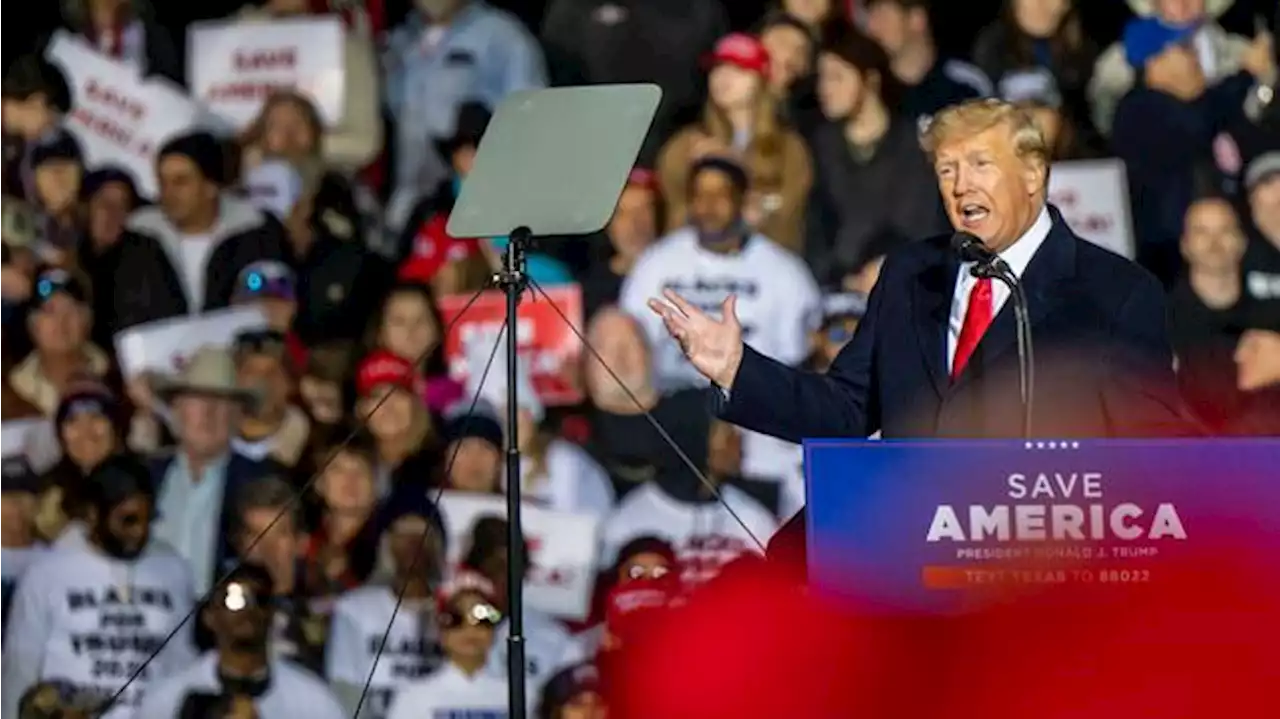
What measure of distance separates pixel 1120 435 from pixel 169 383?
16.8 feet

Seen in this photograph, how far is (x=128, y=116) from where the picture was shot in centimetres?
1095

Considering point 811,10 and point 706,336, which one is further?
point 811,10

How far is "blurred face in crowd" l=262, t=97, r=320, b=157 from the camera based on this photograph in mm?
10586

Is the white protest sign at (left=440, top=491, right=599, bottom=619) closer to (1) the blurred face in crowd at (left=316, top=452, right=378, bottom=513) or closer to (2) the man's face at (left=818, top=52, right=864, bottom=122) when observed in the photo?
(1) the blurred face in crowd at (left=316, top=452, right=378, bottom=513)

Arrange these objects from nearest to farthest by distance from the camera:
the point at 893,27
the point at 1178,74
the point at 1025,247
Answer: the point at 1025,247 → the point at 1178,74 → the point at 893,27

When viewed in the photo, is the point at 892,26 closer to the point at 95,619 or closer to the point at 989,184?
the point at 95,619

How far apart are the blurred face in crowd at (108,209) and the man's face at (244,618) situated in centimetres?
198

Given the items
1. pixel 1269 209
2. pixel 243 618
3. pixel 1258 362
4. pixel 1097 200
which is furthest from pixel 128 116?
pixel 1258 362

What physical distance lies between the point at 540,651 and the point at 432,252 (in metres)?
1.72

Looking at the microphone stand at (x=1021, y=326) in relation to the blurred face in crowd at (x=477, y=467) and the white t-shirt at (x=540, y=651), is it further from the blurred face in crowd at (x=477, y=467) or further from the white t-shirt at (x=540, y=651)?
the blurred face in crowd at (x=477, y=467)

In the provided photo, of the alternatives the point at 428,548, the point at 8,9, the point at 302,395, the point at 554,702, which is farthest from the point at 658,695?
the point at 8,9

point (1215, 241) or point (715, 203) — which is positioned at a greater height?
point (715, 203)

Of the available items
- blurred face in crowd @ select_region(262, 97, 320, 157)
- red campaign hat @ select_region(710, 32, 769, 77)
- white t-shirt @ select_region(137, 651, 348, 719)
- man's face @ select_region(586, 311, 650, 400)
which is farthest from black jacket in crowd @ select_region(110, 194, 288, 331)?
white t-shirt @ select_region(137, 651, 348, 719)

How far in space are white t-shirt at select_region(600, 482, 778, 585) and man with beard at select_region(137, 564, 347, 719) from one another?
3.01 feet
